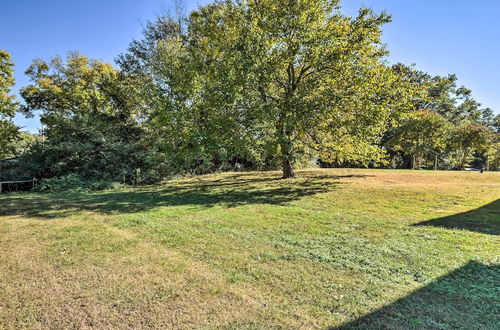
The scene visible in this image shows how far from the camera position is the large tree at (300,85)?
1041cm

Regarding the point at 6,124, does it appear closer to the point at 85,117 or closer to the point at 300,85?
the point at 85,117

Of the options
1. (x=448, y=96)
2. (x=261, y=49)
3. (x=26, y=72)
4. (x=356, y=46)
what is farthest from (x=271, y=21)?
(x=448, y=96)

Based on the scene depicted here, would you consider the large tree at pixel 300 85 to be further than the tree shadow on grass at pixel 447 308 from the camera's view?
Yes

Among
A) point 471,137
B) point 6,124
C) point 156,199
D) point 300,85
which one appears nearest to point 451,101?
point 471,137

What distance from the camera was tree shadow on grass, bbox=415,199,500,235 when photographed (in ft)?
19.5

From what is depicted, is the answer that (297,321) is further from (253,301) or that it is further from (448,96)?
(448,96)

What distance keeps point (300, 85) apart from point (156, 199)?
23.1 ft

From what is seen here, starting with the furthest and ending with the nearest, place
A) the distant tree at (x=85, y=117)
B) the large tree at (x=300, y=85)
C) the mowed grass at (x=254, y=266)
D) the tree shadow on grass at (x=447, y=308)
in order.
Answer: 1. the distant tree at (x=85, y=117)
2. the large tree at (x=300, y=85)
3. the mowed grass at (x=254, y=266)
4. the tree shadow on grass at (x=447, y=308)

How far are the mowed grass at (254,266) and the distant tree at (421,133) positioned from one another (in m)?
17.3

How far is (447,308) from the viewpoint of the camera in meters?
3.04

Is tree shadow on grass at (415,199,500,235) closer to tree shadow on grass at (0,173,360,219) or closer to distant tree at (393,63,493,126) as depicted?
tree shadow on grass at (0,173,360,219)

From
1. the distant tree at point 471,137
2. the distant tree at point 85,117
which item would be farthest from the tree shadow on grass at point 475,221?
the distant tree at point 471,137

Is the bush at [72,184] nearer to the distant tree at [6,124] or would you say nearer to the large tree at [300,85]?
the distant tree at [6,124]

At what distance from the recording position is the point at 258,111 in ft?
34.5
